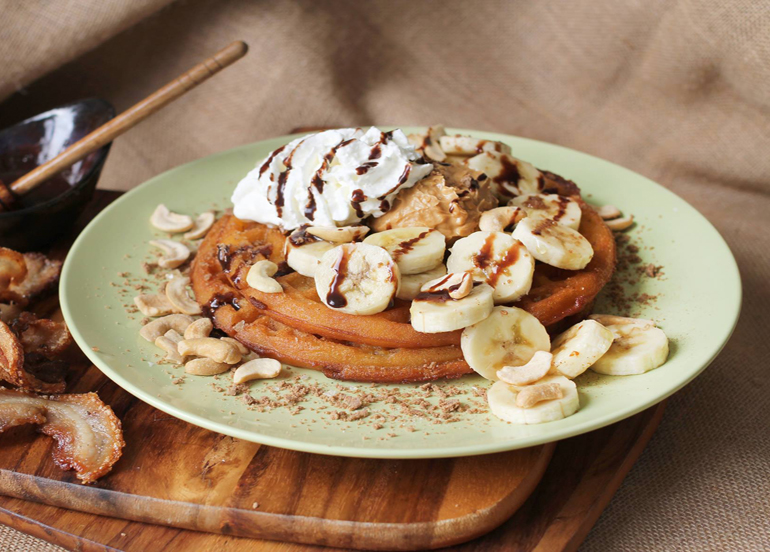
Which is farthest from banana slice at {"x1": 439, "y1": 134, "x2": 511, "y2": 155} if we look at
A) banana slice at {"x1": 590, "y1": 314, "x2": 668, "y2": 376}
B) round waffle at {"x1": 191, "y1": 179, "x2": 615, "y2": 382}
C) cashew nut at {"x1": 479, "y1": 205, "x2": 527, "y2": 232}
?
banana slice at {"x1": 590, "y1": 314, "x2": 668, "y2": 376}

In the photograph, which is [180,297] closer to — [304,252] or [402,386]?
[304,252]

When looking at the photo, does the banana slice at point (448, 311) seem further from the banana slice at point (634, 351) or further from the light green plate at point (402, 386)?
the banana slice at point (634, 351)

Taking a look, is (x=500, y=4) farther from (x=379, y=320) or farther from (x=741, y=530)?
(x=741, y=530)

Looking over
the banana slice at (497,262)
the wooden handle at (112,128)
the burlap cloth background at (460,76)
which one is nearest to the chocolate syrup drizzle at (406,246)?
the banana slice at (497,262)

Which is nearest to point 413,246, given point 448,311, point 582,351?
point 448,311

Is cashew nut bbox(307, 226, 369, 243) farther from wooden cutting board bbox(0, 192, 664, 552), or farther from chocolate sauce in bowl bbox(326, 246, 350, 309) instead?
wooden cutting board bbox(0, 192, 664, 552)
